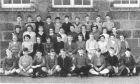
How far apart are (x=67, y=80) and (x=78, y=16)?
3482mm

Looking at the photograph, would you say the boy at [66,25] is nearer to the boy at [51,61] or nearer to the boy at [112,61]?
the boy at [51,61]

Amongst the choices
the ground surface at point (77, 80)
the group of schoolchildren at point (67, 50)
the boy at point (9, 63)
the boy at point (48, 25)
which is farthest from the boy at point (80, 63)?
the boy at point (9, 63)

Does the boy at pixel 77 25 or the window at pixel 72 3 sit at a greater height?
the window at pixel 72 3

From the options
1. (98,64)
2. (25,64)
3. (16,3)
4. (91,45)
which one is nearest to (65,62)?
(98,64)

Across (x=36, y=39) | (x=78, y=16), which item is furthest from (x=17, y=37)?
(x=78, y=16)

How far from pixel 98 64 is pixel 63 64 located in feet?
3.90

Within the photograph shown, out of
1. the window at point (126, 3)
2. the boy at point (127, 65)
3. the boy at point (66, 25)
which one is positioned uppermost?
the window at point (126, 3)

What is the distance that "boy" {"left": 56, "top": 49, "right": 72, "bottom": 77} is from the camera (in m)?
13.4

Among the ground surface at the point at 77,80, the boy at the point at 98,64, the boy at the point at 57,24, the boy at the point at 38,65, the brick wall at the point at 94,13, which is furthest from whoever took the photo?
the brick wall at the point at 94,13

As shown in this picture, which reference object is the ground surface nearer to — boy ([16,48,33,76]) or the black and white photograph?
the black and white photograph

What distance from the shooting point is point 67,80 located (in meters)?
12.9

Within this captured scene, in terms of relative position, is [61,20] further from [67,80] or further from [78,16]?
[67,80]

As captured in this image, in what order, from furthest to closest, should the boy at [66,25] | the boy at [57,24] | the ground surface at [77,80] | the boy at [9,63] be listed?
the boy at [57,24], the boy at [66,25], the boy at [9,63], the ground surface at [77,80]

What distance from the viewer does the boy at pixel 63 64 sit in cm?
1340
